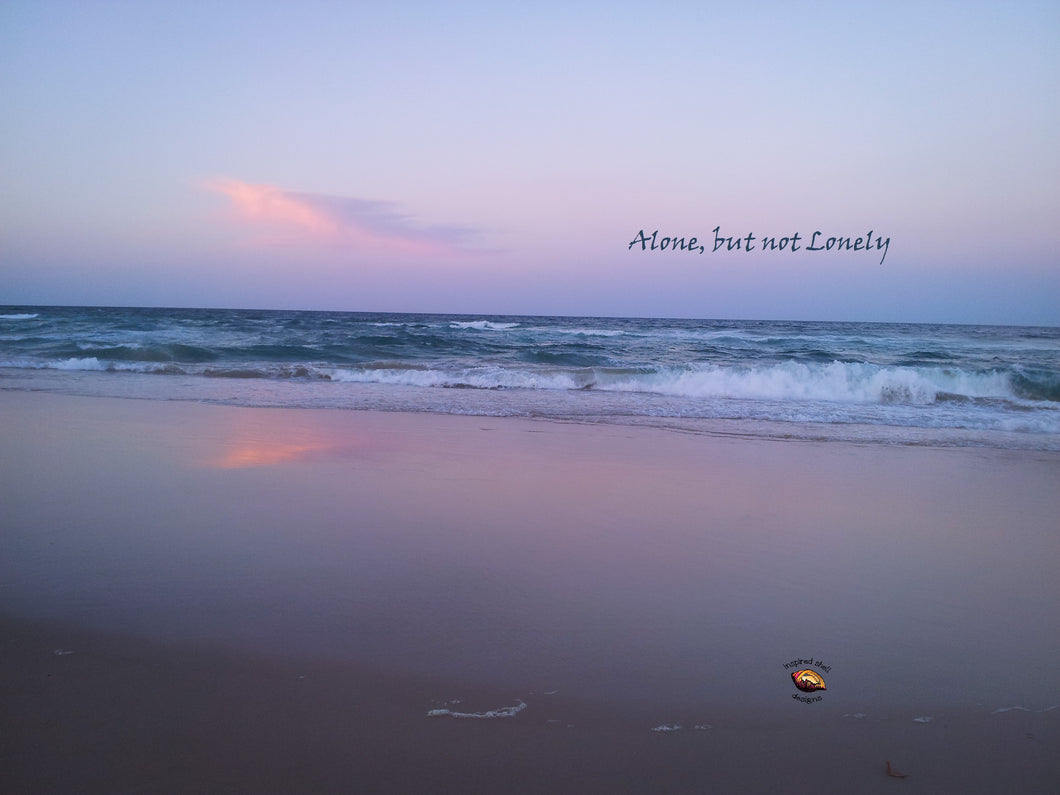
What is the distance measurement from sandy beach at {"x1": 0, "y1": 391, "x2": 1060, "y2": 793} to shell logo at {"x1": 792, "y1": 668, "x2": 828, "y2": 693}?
0.04 meters

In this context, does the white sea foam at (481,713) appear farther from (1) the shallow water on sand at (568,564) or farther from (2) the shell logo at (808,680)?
(2) the shell logo at (808,680)

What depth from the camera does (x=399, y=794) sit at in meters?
1.90

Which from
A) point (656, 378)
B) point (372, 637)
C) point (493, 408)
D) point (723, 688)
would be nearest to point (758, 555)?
point (723, 688)

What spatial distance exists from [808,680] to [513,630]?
4.11 feet

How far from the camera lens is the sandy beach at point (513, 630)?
2088 mm

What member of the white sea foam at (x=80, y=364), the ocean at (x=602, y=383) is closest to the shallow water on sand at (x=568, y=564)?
the ocean at (x=602, y=383)

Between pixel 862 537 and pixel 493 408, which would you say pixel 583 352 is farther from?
pixel 862 537

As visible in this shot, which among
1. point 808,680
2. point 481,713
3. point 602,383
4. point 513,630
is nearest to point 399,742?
point 481,713

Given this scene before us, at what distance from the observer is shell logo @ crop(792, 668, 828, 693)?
2529 millimetres

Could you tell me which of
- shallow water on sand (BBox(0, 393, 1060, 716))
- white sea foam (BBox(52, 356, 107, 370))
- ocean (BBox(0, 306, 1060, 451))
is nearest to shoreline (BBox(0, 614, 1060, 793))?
shallow water on sand (BBox(0, 393, 1060, 716))

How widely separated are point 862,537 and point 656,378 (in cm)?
1128

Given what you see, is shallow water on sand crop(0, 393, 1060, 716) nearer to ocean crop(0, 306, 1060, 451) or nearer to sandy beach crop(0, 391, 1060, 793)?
sandy beach crop(0, 391, 1060, 793)

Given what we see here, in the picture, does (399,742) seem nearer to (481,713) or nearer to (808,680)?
(481,713)

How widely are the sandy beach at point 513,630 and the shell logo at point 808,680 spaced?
0.12 feet
